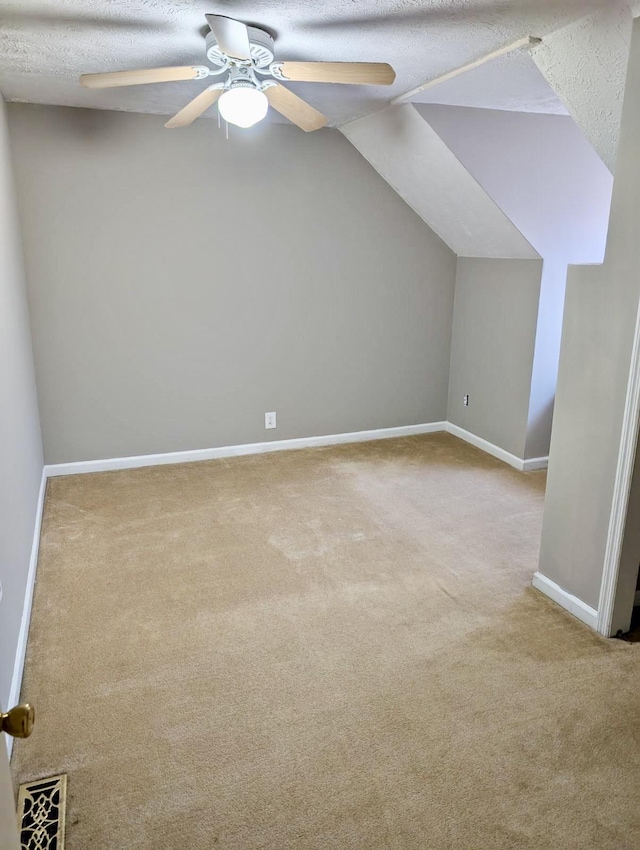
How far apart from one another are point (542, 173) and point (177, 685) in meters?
3.57

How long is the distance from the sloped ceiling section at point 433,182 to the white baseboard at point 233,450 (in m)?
1.46

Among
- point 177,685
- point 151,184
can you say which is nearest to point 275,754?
point 177,685

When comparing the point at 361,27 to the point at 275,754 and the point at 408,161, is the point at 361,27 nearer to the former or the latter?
the point at 408,161

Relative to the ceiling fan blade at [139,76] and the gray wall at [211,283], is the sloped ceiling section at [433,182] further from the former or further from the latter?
the ceiling fan blade at [139,76]

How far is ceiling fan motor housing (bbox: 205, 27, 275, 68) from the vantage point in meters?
2.37

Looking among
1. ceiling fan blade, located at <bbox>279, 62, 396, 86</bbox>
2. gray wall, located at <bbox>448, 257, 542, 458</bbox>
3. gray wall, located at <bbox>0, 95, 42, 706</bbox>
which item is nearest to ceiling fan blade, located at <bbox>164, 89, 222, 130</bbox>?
ceiling fan blade, located at <bbox>279, 62, 396, 86</bbox>

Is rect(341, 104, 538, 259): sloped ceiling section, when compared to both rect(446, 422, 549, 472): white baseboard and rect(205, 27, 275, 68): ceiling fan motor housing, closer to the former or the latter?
rect(205, 27, 275, 68): ceiling fan motor housing

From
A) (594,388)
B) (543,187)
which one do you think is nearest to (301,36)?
(594,388)

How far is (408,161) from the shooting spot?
4035 mm

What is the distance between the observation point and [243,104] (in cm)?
248

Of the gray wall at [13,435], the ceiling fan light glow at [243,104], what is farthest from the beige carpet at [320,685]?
the ceiling fan light glow at [243,104]

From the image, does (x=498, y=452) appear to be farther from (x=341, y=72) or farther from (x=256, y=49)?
(x=256, y=49)

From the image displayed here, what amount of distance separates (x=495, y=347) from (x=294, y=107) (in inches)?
97.1

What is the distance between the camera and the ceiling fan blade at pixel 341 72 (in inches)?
87.4
